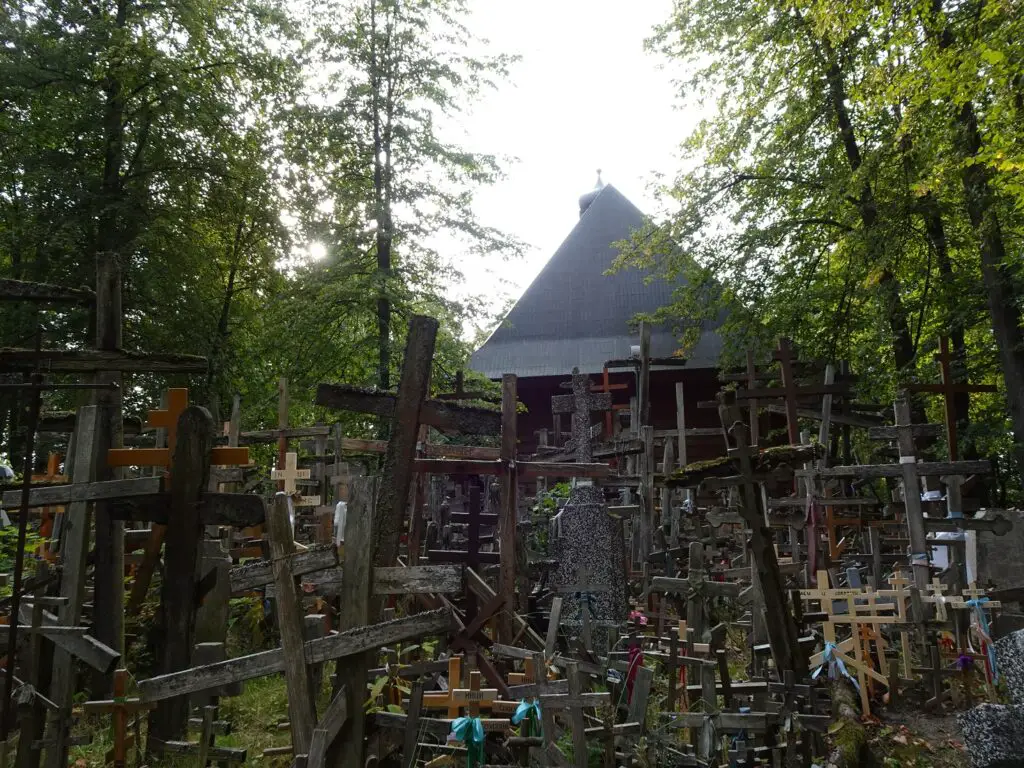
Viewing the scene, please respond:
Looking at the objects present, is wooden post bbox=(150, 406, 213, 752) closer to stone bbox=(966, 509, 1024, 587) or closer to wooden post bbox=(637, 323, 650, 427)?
stone bbox=(966, 509, 1024, 587)

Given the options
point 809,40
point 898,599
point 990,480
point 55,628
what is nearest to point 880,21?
point 809,40

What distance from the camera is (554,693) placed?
4.72 metres

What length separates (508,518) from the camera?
23.7 feet

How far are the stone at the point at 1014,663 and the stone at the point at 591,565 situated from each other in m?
5.90

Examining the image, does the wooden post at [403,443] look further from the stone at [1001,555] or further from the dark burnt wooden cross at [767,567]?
the stone at [1001,555]

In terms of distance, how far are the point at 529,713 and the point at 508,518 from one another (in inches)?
98.4

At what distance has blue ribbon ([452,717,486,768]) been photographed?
437cm

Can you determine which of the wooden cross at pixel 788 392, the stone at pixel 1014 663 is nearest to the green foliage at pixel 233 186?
the wooden cross at pixel 788 392

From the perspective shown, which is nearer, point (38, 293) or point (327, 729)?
point (327, 729)

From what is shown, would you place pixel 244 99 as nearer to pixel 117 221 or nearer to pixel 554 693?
pixel 117 221

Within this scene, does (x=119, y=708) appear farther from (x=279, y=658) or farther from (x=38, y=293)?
(x=38, y=293)

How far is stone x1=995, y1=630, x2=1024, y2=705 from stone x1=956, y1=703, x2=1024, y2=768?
6 centimetres

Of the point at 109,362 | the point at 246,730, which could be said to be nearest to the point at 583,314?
the point at 246,730

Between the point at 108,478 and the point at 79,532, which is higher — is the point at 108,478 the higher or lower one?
the higher one
